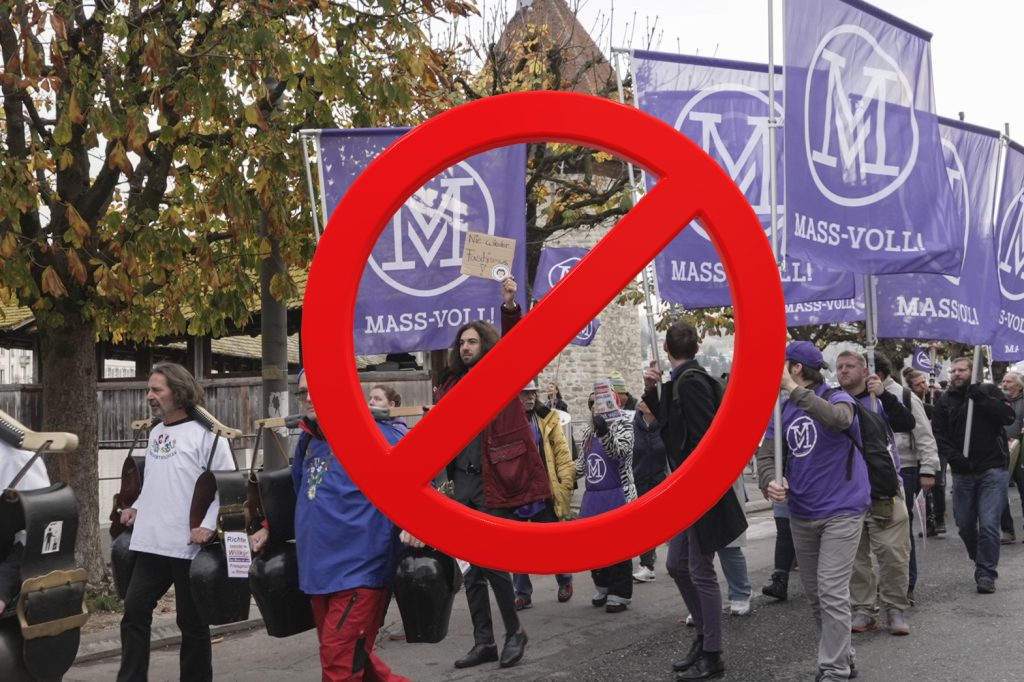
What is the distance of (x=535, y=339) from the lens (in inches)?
64.6

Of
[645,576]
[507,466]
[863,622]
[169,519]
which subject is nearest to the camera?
[169,519]

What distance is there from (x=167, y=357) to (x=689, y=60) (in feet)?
52.8

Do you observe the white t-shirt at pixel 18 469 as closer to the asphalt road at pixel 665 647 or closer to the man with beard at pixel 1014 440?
the asphalt road at pixel 665 647

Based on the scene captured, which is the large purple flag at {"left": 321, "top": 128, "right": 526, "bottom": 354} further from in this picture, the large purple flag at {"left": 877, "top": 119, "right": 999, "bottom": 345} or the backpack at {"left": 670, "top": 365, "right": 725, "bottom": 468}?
the large purple flag at {"left": 877, "top": 119, "right": 999, "bottom": 345}

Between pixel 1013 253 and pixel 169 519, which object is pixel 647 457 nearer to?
pixel 169 519

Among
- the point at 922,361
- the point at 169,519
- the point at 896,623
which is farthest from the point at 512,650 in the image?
the point at 922,361

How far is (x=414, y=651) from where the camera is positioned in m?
7.56

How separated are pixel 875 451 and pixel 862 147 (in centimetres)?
187

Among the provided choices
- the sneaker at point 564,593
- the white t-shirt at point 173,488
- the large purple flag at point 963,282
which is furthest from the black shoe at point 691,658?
the large purple flag at point 963,282

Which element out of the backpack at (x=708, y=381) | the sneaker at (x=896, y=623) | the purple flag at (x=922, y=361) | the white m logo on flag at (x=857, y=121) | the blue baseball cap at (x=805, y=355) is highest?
the white m logo on flag at (x=857, y=121)

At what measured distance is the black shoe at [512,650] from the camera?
6.89 metres

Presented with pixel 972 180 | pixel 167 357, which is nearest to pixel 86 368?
pixel 972 180

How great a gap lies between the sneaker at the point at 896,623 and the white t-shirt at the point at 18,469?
5621 millimetres

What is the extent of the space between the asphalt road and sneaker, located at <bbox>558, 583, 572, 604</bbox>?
69 millimetres
